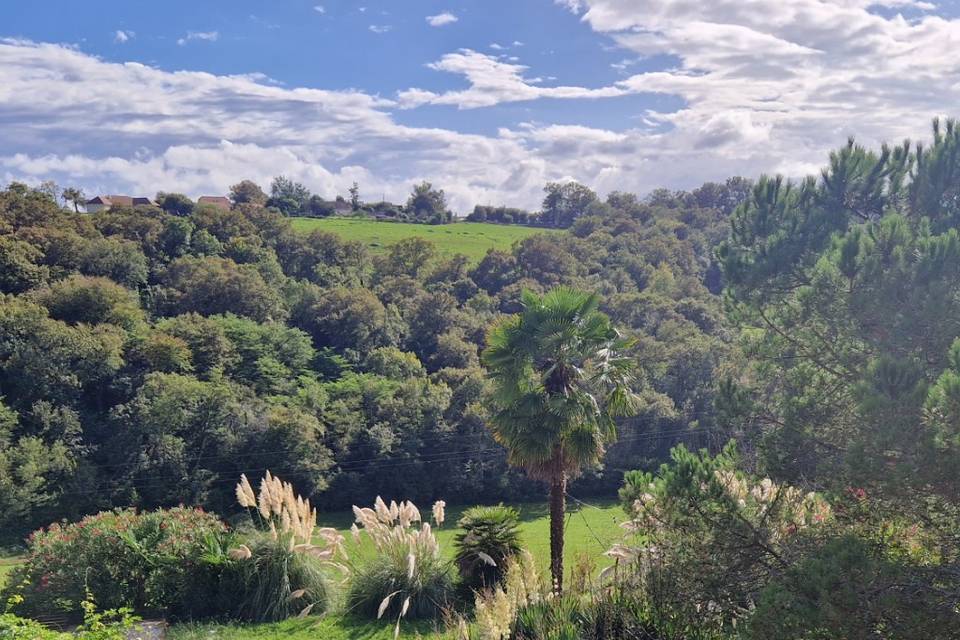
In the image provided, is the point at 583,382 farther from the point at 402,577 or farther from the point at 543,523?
the point at 543,523

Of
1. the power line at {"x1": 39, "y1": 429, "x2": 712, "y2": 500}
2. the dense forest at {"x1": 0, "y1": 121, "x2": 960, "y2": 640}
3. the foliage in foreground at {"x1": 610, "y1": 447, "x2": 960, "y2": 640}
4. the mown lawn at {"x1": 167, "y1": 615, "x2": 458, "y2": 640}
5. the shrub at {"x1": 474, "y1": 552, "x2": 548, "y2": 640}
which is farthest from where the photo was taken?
the power line at {"x1": 39, "y1": 429, "x2": 712, "y2": 500}

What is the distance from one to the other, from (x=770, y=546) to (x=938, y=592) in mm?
1587

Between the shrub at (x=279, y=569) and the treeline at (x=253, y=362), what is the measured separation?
15490 mm

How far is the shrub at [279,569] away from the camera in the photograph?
32.8ft

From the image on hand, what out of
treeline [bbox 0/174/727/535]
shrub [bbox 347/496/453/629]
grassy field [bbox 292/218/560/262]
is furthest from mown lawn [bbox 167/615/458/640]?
grassy field [bbox 292/218/560/262]

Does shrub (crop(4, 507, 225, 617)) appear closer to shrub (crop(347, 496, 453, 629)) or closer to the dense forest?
shrub (crop(347, 496, 453, 629))

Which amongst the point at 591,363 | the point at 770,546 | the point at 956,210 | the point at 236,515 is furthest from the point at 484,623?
the point at 236,515

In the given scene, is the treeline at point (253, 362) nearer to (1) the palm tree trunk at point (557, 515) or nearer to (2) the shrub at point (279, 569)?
(2) the shrub at point (279, 569)

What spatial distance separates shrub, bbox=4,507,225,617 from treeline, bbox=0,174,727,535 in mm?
14036

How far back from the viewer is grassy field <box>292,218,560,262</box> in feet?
169

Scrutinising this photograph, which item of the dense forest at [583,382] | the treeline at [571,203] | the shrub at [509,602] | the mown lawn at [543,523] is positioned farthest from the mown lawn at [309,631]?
the treeline at [571,203]

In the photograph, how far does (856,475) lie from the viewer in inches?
232

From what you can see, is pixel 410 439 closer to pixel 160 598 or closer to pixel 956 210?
pixel 160 598

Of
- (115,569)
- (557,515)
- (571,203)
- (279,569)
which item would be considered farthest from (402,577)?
(571,203)
